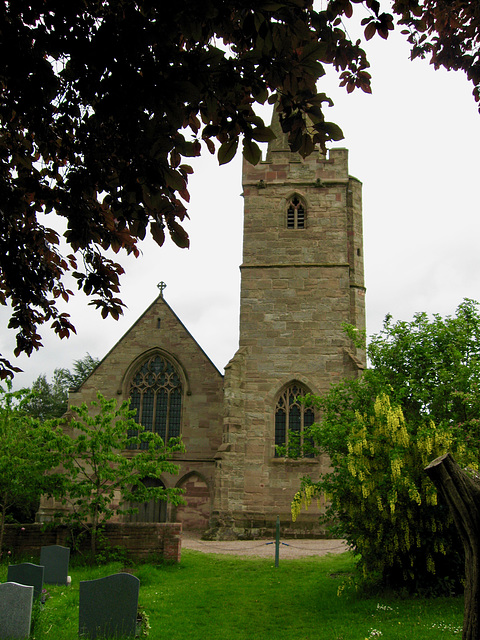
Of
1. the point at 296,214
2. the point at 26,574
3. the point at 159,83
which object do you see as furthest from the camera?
the point at 296,214

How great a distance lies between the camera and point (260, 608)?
10.8 metres

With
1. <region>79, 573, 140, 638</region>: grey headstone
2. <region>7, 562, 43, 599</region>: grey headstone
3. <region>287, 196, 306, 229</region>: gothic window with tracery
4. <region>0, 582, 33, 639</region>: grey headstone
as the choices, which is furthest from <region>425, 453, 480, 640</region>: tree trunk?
<region>287, 196, 306, 229</region>: gothic window with tracery

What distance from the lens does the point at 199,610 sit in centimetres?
1044

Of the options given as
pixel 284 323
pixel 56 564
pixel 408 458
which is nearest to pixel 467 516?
pixel 408 458

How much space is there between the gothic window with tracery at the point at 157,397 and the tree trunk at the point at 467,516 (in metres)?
20.4

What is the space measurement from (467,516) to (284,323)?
1899 cm

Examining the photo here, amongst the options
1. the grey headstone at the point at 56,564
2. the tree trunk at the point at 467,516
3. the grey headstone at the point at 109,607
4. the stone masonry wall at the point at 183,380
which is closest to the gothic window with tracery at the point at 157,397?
the stone masonry wall at the point at 183,380

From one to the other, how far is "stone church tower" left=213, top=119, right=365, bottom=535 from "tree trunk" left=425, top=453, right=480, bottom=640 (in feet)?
51.5

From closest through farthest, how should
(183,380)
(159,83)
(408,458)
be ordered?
(159,83)
(408,458)
(183,380)

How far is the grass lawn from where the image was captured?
8570mm

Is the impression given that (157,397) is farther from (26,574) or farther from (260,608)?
(26,574)

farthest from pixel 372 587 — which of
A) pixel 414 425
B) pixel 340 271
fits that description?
pixel 340 271

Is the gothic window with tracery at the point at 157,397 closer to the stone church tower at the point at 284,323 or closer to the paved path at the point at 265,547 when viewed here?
the stone church tower at the point at 284,323

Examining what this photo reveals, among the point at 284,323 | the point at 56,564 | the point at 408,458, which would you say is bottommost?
the point at 56,564
